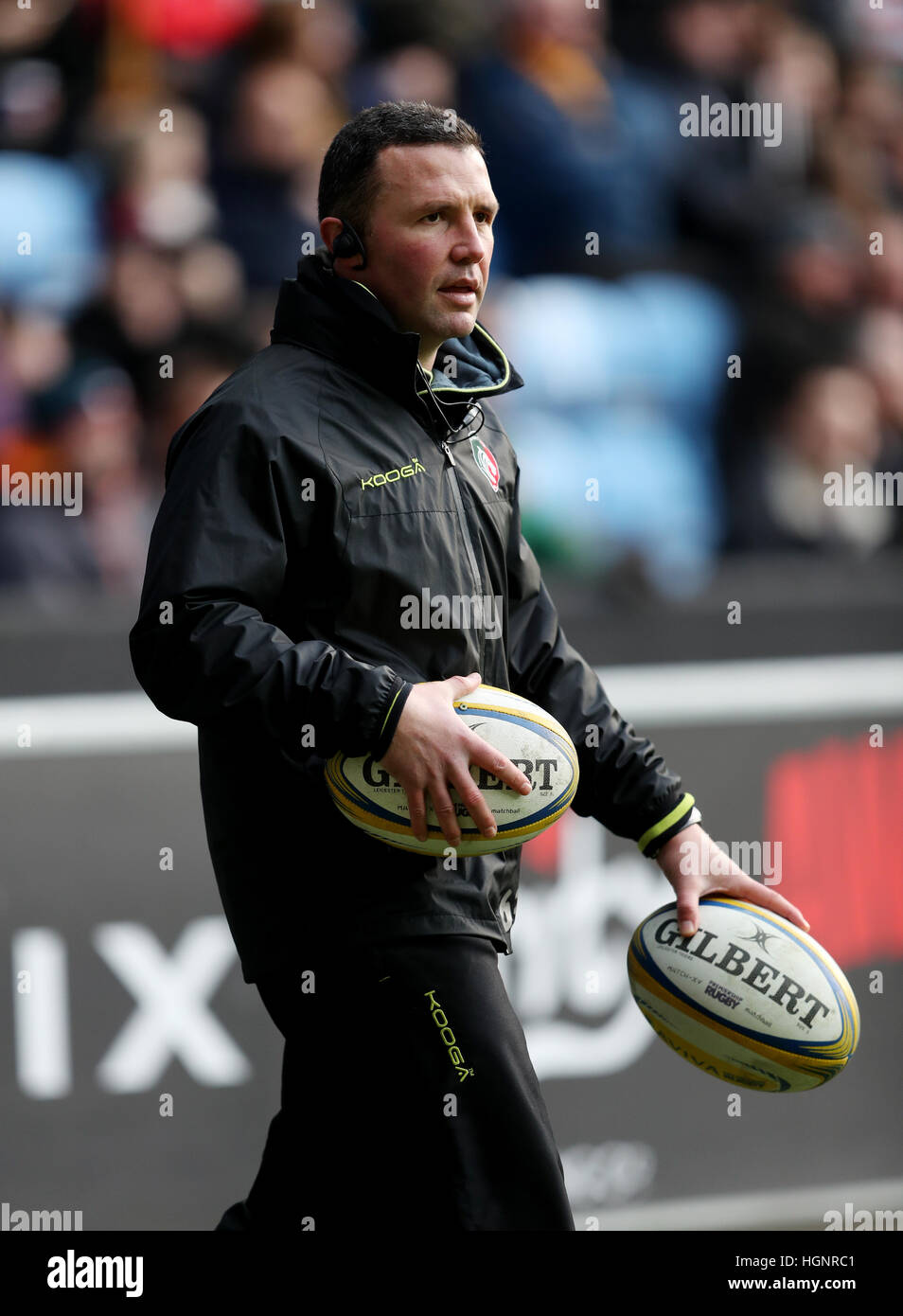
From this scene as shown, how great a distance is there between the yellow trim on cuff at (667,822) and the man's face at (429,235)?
1.03 m

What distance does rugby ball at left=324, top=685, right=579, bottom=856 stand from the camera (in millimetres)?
Result: 2793

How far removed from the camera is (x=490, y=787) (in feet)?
9.29

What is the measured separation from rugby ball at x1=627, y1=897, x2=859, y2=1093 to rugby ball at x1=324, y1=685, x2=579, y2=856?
497 mm

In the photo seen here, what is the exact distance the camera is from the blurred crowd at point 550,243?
5316 millimetres

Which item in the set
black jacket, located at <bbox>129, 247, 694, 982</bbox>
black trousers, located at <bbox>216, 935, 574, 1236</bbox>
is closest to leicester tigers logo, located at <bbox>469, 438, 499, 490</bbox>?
black jacket, located at <bbox>129, 247, 694, 982</bbox>

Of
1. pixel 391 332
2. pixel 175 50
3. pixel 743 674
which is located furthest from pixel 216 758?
pixel 175 50

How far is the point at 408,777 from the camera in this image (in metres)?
2.71

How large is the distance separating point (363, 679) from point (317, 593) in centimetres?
27

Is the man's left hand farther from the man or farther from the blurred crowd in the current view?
the blurred crowd

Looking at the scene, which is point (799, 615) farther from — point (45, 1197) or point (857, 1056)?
point (45, 1197)
